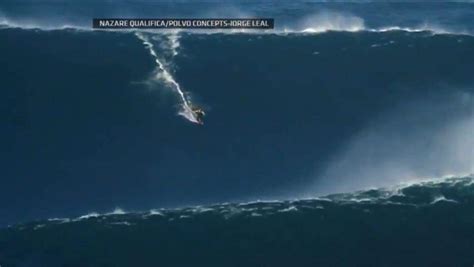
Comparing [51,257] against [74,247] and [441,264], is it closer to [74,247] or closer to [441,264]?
[74,247]

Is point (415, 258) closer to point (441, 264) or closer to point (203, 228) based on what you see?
point (441, 264)

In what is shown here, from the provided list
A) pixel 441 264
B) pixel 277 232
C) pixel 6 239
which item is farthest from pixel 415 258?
pixel 6 239

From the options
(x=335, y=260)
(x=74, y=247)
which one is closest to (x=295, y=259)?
(x=335, y=260)

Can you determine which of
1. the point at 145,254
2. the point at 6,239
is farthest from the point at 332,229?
the point at 6,239

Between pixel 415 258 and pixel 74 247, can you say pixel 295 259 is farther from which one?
pixel 74 247

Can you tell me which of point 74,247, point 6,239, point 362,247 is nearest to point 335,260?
point 362,247

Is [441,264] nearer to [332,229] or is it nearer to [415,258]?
[415,258]
